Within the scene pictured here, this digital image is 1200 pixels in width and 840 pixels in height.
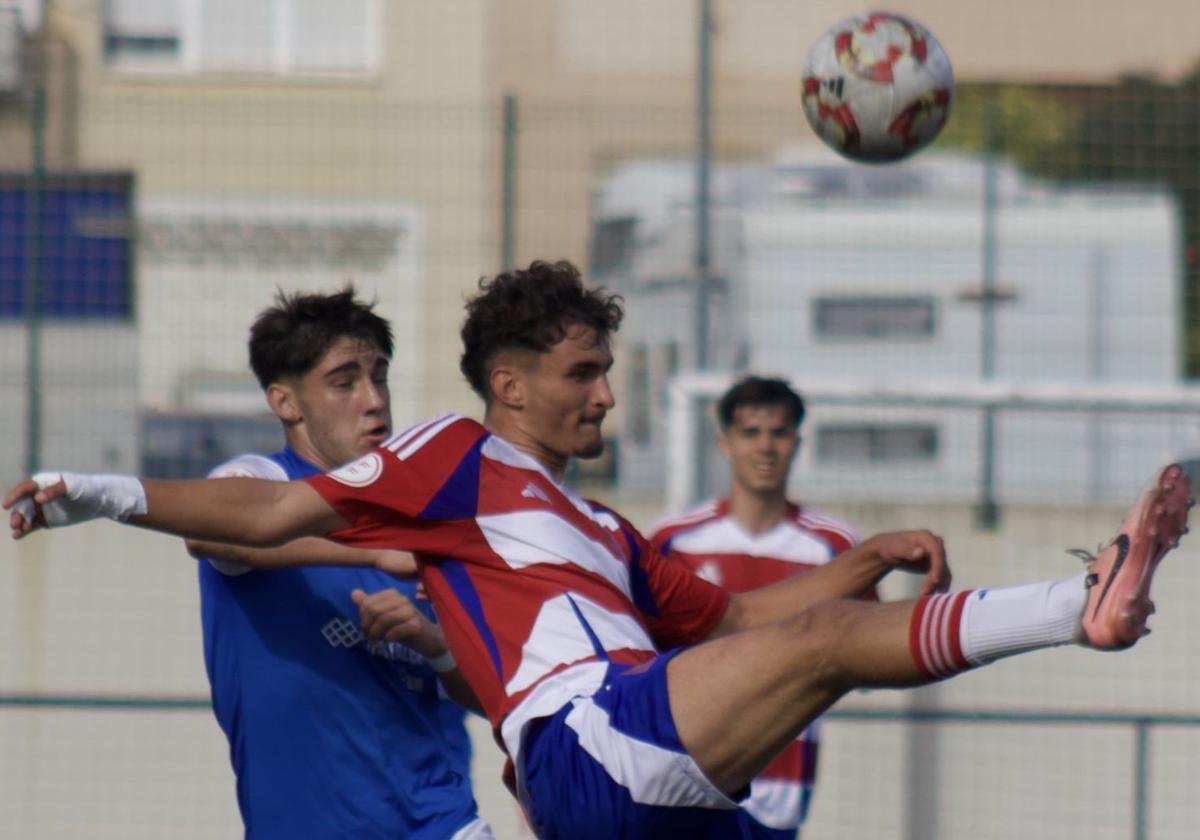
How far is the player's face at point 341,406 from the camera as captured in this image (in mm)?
4777

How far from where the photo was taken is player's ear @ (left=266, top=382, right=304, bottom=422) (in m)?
4.84

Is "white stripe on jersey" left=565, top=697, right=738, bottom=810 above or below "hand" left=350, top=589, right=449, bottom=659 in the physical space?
below

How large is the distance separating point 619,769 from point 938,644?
2.56 ft

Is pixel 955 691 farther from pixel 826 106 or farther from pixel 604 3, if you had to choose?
pixel 604 3

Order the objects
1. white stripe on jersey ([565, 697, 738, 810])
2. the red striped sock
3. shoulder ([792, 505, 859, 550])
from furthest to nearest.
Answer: shoulder ([792, 505, 859, 550])
white stripe on jersey ([565, 697, 738, 810])
the red striped sock

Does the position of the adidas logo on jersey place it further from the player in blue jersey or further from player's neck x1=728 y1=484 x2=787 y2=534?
player's neck x1=728 y1=484 x2=787 y2=534

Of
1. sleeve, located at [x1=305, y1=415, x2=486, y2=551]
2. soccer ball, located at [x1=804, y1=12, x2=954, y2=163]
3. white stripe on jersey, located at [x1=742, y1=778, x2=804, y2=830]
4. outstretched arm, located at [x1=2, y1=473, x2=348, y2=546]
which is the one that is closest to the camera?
outstretched arm, located at [x1=2, y1=473, x2=348, y2=546]

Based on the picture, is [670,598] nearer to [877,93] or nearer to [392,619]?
[392,619]

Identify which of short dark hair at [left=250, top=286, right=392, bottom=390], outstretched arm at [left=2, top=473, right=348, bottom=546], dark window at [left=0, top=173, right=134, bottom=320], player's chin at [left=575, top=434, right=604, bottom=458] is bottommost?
outstretched arm at [left=2, top=473, right=348, bottom=546]

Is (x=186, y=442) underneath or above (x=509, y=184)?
underneath

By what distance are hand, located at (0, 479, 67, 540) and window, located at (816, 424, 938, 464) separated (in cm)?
563

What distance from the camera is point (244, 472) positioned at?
14.6 ft

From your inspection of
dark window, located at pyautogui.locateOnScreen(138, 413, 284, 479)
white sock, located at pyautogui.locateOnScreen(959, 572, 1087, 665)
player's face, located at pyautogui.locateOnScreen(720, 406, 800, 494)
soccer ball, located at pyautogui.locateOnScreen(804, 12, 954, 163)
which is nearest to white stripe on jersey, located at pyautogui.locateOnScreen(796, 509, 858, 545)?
player's face, located at pyautogui.locateOnScreen(720, 406, 800, 494)

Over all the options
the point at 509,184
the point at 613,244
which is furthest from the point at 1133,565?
the point at 613,244
